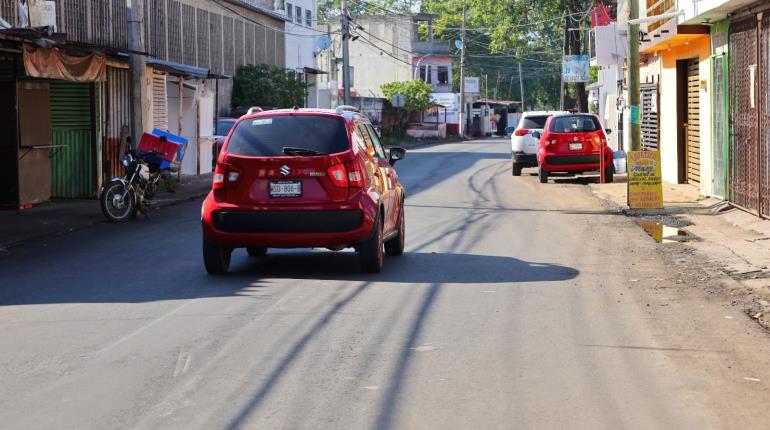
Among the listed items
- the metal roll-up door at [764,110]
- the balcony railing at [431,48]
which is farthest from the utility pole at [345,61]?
the balcony railing at [431,48]

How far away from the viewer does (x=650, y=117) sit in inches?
1278

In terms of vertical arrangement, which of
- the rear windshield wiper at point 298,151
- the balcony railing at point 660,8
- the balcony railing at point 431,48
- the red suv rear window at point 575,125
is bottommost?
→ the rear windshield wiper at point 298,151

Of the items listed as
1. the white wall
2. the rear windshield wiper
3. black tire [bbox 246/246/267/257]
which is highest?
the white wall

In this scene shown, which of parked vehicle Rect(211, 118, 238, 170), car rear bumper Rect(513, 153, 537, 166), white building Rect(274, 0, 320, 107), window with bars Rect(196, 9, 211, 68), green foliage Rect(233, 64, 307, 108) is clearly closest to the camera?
car rear bumper Rect(513, 153, 537, 166)

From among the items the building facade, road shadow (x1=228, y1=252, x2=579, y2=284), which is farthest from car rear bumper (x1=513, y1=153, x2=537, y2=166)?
road shadow (x1=228, y1=252, x2=579, y2=284)

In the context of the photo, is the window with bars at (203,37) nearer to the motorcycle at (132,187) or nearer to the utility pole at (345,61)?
the utility pole at (345,61)

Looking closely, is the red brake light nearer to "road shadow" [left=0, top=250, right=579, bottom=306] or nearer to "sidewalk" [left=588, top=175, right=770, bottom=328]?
"road shadow" [left=0, top=250, right=579, bottom=306]

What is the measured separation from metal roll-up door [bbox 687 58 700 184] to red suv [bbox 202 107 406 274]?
15048 mm

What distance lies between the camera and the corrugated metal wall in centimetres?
2495

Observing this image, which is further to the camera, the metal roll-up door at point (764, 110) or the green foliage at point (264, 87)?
the green foliage at point (264, 87)

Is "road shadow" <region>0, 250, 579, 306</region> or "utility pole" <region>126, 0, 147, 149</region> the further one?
"utility pole" <region>126, 0, 147, 149</region>

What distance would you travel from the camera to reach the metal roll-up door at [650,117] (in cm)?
3131

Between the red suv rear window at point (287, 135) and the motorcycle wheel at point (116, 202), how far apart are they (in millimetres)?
7496

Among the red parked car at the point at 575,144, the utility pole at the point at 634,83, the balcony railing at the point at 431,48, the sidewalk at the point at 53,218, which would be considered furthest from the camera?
the balcony railing at the point at 431,48
